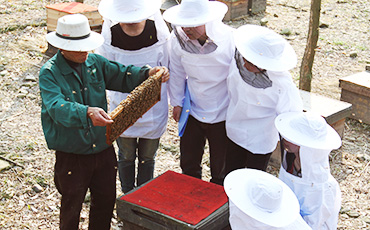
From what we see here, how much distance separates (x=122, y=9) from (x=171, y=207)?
1375mm

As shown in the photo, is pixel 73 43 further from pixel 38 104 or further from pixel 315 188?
pixel 38 104

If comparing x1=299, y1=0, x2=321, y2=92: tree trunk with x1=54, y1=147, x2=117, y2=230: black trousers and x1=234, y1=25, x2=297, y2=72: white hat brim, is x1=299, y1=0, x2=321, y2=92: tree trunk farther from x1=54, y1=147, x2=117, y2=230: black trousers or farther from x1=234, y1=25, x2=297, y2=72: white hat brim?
x1=54, y1=147, x2=117, y2=230: black trousers

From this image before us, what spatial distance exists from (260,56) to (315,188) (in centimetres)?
88

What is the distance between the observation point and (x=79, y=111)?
2619 millimetres

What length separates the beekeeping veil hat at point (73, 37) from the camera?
2795 millimetres

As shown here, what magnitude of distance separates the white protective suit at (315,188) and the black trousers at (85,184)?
120 cm

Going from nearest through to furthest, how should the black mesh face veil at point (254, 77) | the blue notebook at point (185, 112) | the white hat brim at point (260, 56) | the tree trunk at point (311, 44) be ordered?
the white hat brim at point (260, 56) → the black mesh face veil at point (254, 77) → the blue notebook at point (185, 112) → the tree trunk at point (311, 44)

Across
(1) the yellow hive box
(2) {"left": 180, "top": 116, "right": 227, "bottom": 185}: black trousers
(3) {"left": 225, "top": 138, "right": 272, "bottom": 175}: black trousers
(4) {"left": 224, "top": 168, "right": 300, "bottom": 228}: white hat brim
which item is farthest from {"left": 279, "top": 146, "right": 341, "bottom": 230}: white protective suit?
(1) the yellow hive box

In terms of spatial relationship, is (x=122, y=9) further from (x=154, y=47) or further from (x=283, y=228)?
(x=283, y=228)

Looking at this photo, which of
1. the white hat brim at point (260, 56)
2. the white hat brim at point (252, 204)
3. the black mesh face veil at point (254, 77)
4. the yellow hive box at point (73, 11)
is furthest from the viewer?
the yellow hive box at point (73, 11)

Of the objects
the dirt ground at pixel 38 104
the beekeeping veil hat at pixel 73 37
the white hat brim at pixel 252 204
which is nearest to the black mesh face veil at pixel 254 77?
the white hat brim at pixel 252 204

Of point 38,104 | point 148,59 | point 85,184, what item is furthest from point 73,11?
point 85,184

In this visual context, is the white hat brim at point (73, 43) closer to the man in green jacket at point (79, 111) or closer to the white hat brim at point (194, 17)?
the man in green jacket at point (79, 111)

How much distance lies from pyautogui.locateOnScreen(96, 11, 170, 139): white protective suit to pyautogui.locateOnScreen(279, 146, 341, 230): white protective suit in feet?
4.04
